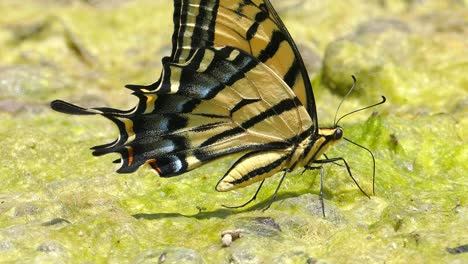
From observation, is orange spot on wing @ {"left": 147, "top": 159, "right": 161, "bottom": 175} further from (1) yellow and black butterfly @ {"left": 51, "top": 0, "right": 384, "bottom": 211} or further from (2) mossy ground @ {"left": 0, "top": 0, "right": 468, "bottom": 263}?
(2) mossy ground @ {"left": 0, "top": 0, "right": 468, "bottom": 263}

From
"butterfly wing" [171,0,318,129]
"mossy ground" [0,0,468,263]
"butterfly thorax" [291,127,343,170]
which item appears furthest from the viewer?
"butterfly thorax" [291,127,343,170]

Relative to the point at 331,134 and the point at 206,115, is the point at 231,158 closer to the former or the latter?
the point at 206,115

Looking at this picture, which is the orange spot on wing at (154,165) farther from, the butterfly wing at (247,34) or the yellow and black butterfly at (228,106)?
the butterfly wing at (247,34)

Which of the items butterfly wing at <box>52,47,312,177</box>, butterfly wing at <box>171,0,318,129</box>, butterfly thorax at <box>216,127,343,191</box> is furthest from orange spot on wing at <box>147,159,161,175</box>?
butterfly wing at <box>171,0,318,129</box>

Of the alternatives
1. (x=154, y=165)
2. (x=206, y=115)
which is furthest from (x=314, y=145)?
(x=154, y=165)

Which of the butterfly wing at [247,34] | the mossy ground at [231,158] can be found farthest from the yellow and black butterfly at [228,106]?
the mossy ground at [231,158]

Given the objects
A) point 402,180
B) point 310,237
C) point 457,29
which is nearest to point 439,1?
point 457,29
